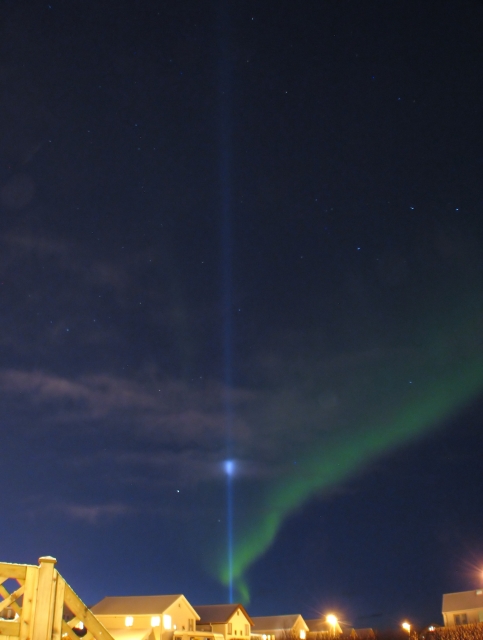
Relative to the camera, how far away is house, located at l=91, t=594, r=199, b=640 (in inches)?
2344

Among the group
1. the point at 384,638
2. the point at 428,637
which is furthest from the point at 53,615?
the point at 384,638

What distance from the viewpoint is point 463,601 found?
81438 millimetres

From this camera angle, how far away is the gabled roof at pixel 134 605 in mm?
61844

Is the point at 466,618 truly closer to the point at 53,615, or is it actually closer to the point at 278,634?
the point at 278,634

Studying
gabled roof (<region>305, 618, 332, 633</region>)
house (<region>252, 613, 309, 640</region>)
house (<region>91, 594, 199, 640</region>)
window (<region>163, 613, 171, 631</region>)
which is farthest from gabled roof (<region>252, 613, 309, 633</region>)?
window (<region>163, 613, 171, 631</region>)

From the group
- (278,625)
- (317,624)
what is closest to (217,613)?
(278,625)

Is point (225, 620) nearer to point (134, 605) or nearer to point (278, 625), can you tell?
point (134, 605)

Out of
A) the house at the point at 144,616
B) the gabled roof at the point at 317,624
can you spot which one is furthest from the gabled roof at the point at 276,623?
the house at the point at 144,616

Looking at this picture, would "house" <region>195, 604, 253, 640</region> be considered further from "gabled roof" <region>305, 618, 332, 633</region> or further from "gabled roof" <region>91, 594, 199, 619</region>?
"gabled roof" <region>305, 618, 332, 633</region>

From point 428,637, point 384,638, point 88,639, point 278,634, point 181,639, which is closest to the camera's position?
point 88,639

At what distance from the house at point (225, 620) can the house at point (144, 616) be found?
5787 mm

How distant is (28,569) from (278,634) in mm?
92171

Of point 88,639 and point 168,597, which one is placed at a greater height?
point 168,597

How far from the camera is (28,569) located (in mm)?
8922
